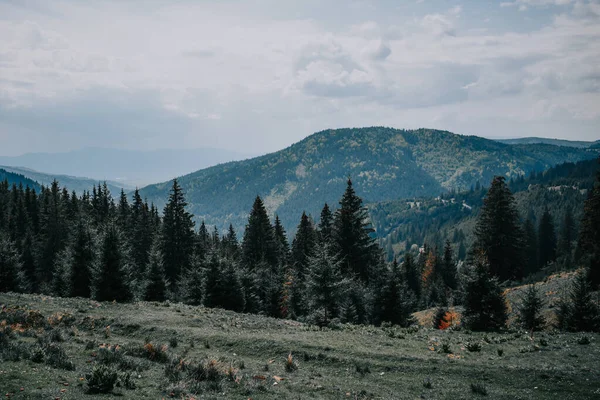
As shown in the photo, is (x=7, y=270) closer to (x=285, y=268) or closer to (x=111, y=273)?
(x=111, y=273)

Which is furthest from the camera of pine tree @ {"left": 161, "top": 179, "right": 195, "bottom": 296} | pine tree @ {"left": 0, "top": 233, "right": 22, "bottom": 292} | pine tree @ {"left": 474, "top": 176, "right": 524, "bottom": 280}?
pine tree @ {"left": 161, "top": 179, "right": 195, "bottom": 296}

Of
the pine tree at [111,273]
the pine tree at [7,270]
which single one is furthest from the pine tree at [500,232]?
the pine tree at [7,270]

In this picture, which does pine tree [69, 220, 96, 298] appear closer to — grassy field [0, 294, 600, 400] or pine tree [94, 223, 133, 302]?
pine tree [94, 223, 133, 302]

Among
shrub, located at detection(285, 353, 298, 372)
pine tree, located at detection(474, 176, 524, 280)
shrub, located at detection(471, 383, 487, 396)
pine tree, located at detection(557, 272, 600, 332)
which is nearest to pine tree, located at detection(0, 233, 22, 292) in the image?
shrub, located at detection(285, 353, 298, 372)

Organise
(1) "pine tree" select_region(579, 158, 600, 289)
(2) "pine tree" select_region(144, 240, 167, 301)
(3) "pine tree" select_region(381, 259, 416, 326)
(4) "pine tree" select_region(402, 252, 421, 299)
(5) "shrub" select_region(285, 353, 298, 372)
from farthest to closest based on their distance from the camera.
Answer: (4) "pine tree" select_region(402, 252, 421, 299), (2) "pine tree" select_region(144, 240, 167, 301), (1) "pine tree" select_region(579, 158, 600, 289), (3) "pine tree" select_region(381, 259, 416, 326), (5) "shrub" select_region(285, 353, 298, 372)

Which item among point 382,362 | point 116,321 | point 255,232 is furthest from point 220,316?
point 255,232

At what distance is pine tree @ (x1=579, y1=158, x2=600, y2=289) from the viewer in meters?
34.6

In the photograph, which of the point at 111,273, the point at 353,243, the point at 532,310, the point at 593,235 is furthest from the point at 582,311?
the point at 111,273

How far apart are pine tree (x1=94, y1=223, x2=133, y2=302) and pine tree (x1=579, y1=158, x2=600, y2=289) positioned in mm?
40736

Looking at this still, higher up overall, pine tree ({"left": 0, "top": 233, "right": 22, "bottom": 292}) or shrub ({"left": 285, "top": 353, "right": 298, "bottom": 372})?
shrub ({"left": 285, "top": 353, "right": 298, "bottom": 372})

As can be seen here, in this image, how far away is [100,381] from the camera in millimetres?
10398

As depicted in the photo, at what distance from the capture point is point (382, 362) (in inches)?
615

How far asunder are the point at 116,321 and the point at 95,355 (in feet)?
24.9

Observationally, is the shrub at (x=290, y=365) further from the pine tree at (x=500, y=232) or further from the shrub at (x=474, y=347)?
the pine tree at (x=500, y=232)
